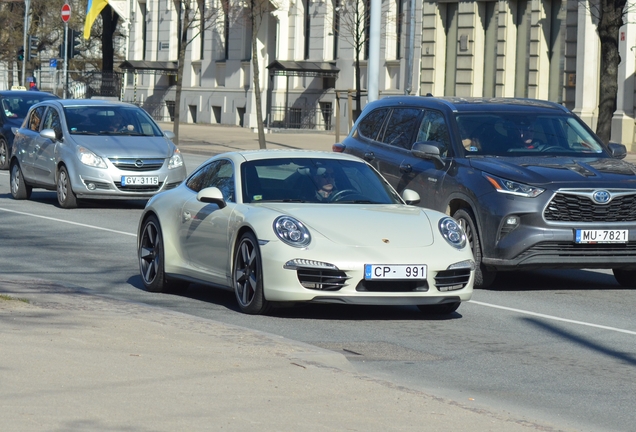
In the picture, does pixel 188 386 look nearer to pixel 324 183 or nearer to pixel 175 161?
pixel 324 183

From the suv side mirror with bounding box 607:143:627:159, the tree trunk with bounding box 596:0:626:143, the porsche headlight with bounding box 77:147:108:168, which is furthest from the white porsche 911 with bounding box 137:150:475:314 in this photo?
the tree trunk with bounding box 596:0:626:143

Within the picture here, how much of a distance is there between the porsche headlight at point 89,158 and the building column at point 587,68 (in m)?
21.2

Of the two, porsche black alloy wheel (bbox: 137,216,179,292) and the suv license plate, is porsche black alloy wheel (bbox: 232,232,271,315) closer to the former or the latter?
porsche black alloy wheel (bbox: 137,216,179,292)

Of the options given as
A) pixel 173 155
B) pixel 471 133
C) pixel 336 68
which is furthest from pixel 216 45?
pixel 471 133

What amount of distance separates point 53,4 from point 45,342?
68.1m

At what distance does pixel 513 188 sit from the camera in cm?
1162

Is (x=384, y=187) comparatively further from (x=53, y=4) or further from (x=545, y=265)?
(x=53, y=4)

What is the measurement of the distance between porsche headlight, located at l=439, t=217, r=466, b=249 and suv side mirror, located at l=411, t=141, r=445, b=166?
101 inches

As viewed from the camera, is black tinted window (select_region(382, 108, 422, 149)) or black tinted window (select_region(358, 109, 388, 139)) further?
black tinted window (select_region(358, 109, 388, 139))

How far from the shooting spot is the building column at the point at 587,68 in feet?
123

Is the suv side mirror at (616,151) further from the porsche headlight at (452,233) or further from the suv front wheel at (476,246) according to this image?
the porsche headlight at (452,233)

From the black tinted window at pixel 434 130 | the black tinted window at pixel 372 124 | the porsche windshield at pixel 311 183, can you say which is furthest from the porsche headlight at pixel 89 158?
the porsche windshield at pixel 311 183

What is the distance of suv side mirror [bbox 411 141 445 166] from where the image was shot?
497 inches

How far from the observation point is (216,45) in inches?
2295
